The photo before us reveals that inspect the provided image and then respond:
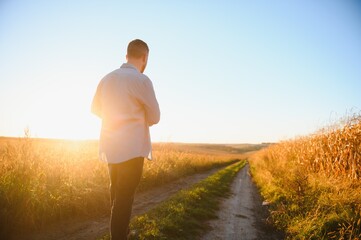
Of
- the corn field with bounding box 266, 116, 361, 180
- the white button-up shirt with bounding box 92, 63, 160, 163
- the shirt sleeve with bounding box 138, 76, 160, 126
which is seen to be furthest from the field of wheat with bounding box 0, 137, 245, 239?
the corn field with bounding box 266, 116, 361, 180

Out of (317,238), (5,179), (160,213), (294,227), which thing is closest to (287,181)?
(294,227)

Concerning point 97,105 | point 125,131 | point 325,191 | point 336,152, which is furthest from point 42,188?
point 336,152

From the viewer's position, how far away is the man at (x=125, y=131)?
3252mm

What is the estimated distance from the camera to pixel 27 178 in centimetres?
638

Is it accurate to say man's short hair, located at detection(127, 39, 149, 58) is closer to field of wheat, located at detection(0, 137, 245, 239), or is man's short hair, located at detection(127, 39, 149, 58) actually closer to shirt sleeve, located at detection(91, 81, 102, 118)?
shirt sleeve, located at detection(91, 81, 102, 118)

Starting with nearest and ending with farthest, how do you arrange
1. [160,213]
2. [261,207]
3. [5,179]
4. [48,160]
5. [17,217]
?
[17,217] < [5,179] < [160,213] < [48,160] < [261,207]

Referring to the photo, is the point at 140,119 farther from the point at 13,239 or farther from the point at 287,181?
the point at 287,181

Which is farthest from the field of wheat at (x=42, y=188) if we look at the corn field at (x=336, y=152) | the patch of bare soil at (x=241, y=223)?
the corn field at (x=336, y=152)

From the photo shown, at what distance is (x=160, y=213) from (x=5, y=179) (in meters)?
3.76

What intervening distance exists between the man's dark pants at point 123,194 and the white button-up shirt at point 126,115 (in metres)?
0.12

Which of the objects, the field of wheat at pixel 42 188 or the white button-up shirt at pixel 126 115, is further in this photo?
the field of wheat at pixel 42 188

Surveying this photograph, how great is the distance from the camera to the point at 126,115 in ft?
10.7

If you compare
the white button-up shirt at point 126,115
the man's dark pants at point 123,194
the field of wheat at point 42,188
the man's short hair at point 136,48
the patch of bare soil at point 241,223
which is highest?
the man's short hair at point 136,48

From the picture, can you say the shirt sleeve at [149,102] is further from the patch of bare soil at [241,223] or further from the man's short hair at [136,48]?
the patch of bare soil at [241,223]
